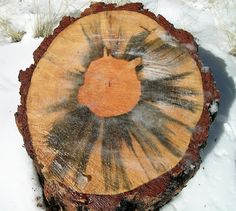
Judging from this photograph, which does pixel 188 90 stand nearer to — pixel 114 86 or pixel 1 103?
pixel 114 86

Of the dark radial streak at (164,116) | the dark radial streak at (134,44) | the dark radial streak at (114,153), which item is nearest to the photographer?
the dark radial streak at (114,153)

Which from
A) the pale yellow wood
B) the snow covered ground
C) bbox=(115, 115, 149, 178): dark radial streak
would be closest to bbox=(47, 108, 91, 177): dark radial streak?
the pale yellow wood

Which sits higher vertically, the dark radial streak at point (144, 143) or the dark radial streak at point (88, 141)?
the dark radial streak at point (144, 143)

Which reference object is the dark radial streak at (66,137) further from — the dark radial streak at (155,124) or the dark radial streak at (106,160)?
the dark radial streak at (155,124)

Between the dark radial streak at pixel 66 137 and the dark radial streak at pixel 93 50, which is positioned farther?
the dark radial streak at pixel 93 50

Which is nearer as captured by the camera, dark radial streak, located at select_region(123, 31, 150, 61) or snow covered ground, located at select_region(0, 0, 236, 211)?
dark radial streak, located at select_region(123, 31, 150, 61)

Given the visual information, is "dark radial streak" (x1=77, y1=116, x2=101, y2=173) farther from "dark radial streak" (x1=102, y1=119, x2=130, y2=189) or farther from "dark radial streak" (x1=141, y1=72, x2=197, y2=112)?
"dark radial streak" (x1=141, y1=72, x2=197, y2=112)

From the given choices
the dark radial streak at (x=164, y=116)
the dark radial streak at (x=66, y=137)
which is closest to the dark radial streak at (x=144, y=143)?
the dark radial streak at (x=164, y=116)

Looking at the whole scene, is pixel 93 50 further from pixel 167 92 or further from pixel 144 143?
pixel 144 143

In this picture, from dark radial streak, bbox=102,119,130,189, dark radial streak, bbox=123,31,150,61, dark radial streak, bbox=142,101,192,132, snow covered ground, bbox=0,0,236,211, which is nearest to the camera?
dark radial streak, bbox=102,119,130,189

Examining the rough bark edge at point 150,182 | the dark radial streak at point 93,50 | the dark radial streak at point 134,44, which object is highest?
the dark radial streak at point 134,44
